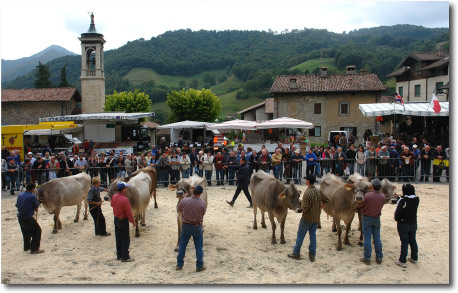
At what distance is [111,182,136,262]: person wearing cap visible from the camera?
7336 millimetres

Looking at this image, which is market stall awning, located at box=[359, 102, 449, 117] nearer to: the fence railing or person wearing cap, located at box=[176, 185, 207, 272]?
the fence railing

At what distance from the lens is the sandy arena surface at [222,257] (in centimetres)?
672

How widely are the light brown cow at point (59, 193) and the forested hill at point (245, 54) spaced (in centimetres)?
7064

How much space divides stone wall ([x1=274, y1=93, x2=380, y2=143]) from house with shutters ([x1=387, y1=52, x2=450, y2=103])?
4.31 metres

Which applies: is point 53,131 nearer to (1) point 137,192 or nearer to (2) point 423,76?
(1) point 137,192

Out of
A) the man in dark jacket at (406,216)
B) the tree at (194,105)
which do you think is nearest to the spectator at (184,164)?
the man in dark jacket at (406,216)

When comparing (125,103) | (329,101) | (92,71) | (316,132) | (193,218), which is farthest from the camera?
(92,71)

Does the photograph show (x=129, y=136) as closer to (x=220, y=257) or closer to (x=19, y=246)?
(x=19, y=246)

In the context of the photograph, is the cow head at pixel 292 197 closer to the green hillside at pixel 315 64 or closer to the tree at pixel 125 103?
the tree at pixel 125 103

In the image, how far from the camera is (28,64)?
16188cm

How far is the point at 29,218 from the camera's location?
26.0 feet

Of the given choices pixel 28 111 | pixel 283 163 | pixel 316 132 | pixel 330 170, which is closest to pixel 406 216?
pixel 330 170

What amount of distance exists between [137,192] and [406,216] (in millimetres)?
6302

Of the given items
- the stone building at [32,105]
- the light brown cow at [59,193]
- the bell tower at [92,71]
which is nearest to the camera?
the light brown cow at [59,193]
